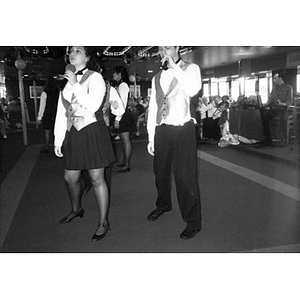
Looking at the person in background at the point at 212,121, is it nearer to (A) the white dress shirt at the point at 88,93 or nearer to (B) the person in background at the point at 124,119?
(B) the person in background at the point at 124,119

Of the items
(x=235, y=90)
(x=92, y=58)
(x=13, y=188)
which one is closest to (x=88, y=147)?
(x=92, y=58)

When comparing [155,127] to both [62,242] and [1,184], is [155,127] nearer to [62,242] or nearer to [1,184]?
[62,242]

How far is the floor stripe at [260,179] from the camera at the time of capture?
3219 mm

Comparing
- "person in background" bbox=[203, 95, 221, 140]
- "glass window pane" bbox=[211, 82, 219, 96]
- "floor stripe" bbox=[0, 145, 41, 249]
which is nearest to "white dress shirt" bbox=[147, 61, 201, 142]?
"floor stripe" bbox=[0, 145, 41, 249]

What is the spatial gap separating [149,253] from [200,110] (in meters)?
5.38

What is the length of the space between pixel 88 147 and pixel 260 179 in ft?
7.60

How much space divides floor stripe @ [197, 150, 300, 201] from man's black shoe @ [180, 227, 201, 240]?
1.24 m

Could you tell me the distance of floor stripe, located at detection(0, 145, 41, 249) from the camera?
261cm

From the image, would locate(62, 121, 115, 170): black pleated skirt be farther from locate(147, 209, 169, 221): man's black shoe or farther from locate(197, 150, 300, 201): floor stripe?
locate(197, 150, 300, 201): floor stripe

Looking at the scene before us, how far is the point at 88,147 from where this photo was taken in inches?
83.0

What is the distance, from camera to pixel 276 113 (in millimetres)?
6086
